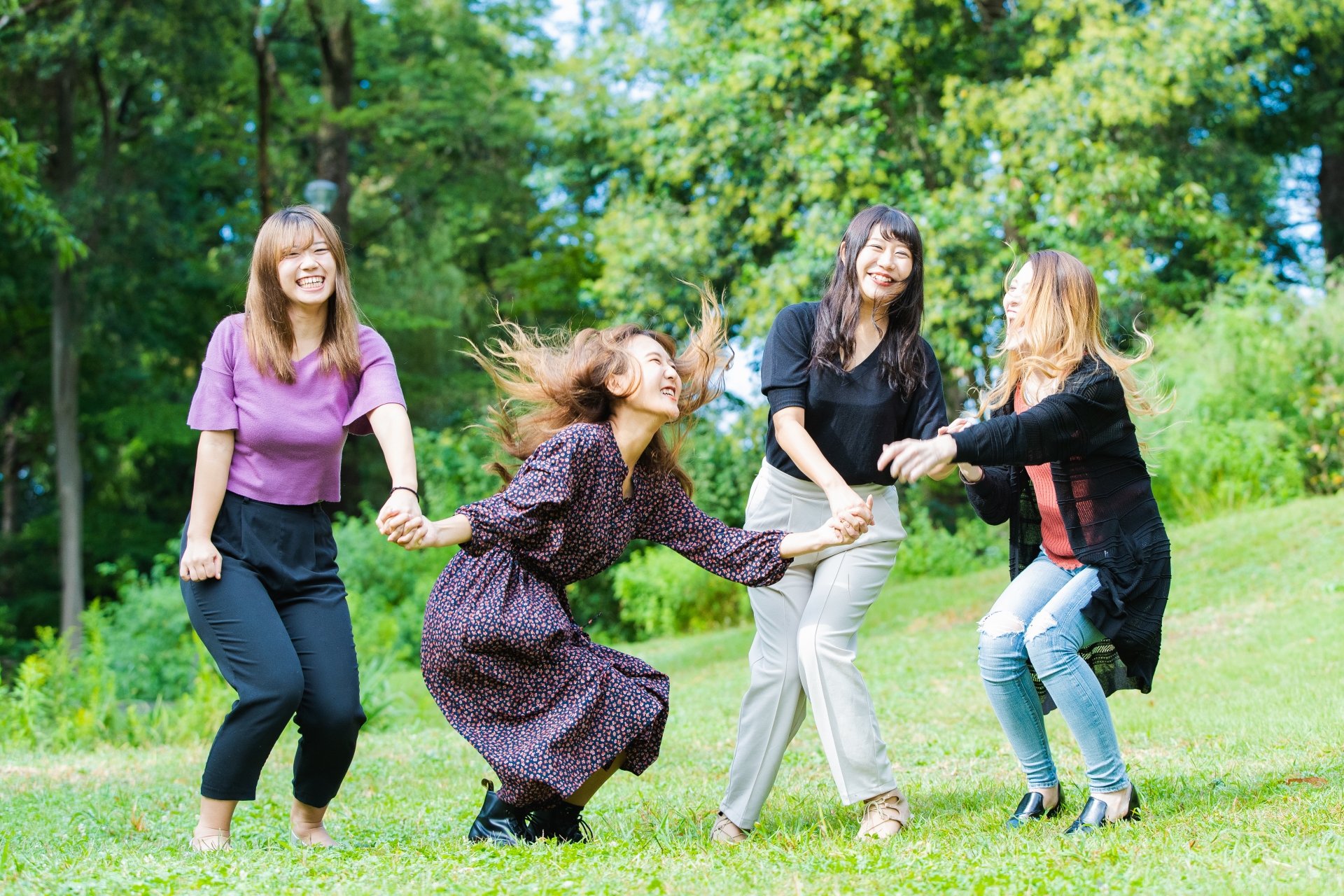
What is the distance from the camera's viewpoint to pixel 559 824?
367 centimetres

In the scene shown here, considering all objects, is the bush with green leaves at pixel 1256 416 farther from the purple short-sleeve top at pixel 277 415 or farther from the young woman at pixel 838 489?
the purple short-sleeve top at pixel 277 415

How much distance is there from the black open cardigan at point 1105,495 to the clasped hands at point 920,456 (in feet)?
0.24

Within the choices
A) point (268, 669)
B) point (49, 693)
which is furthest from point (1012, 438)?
point (49, 693)

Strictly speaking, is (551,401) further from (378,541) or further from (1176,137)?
(1176,137)

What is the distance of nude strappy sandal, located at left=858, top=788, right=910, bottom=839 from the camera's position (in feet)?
12.2

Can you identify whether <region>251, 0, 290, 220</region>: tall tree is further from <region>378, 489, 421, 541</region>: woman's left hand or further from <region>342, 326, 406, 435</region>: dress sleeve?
<region>378, 489, 421, 541</region>: woman's left hand

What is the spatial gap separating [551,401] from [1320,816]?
2644mm

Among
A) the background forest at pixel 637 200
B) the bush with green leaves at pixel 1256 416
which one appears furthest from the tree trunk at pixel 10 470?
the bush with green leaves at pixel 1256 416

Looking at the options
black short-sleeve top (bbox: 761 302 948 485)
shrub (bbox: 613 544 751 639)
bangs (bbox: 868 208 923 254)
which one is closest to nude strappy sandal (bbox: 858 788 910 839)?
black short-sleeve top (bbox: 761 302 948 485)

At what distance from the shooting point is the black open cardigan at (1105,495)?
3.53 m

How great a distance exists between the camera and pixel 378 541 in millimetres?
15469

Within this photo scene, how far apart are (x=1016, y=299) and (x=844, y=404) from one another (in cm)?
68

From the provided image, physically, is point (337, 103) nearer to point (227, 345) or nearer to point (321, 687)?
point (227, 345)

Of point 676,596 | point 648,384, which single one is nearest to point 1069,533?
point 648,384
